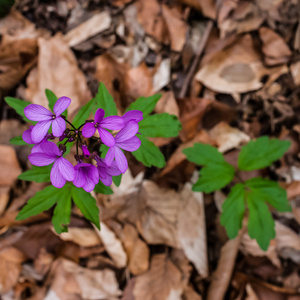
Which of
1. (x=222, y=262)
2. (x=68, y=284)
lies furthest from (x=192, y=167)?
(x=68, y=284)

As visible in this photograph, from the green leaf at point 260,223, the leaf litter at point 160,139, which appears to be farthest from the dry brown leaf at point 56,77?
the green leaf at point 260,223

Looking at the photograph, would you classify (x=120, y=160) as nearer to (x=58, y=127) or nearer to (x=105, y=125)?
(x=105, y=125)

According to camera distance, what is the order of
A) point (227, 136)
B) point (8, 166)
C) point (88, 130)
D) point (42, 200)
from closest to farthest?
point (88, 130)
point (42, 200)
point (8, 166)
point (227, 136)

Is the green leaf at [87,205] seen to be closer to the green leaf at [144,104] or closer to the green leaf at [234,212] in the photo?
the green leaf at [144,104]

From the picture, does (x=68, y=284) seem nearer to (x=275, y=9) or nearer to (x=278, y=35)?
(x=278, y=35)

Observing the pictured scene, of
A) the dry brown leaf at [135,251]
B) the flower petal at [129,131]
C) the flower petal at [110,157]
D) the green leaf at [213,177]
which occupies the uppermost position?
the flower petal at [129,131]

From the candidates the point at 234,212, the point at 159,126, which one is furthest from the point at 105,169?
the point at 234,212
